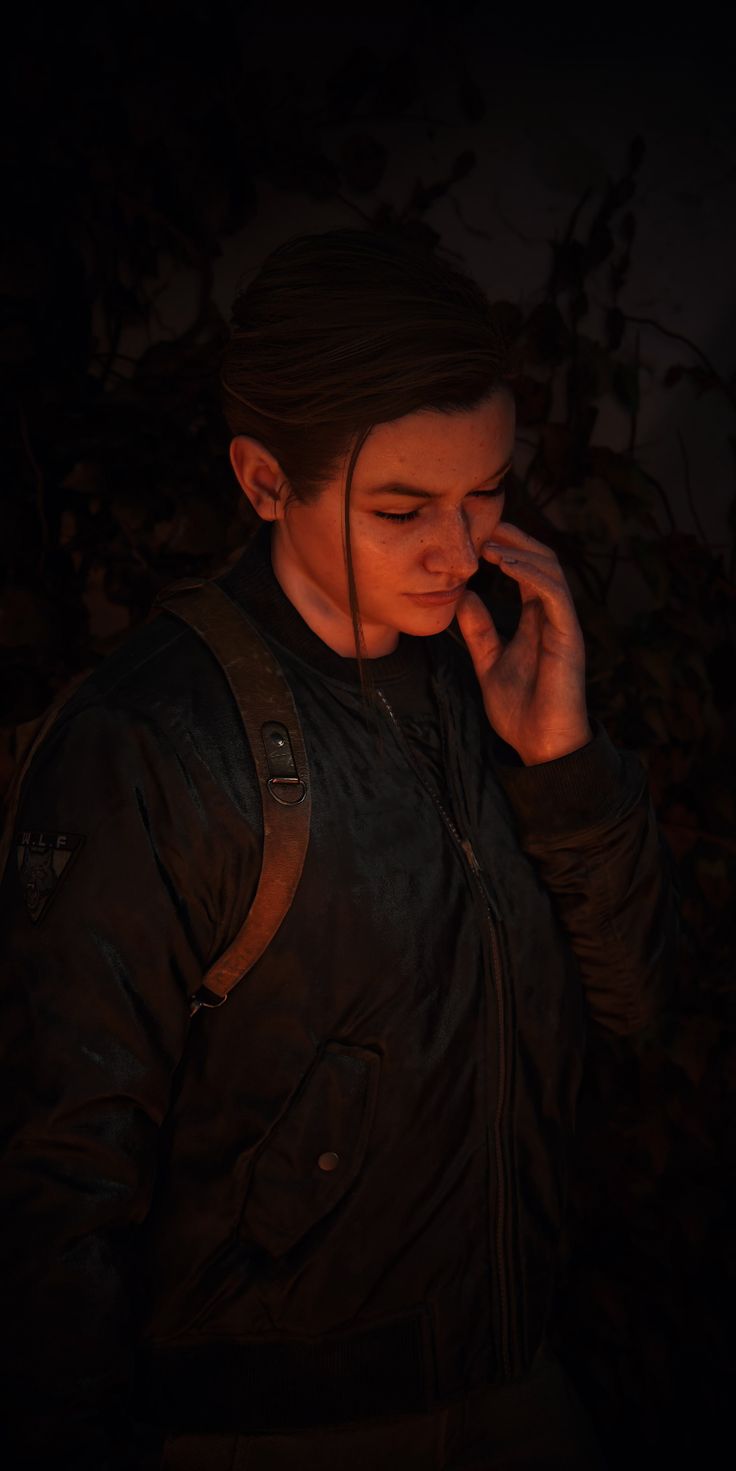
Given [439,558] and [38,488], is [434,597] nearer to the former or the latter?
[439,558]

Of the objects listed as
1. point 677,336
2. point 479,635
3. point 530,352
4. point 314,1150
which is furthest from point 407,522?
point 677,336

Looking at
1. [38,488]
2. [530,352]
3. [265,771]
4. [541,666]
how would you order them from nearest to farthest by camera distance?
[265,771] → [541,666] → [38,488] → [530,352]

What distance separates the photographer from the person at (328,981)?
1168 millimetres

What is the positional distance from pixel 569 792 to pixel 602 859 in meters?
0.09

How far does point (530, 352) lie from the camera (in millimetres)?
2379

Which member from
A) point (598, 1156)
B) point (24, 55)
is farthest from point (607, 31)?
point (598, 1156)

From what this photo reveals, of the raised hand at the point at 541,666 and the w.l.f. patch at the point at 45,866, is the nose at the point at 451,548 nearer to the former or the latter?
the raised hand at the point at 541,666

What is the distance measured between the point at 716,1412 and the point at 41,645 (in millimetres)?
1829

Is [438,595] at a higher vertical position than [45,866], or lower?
higher

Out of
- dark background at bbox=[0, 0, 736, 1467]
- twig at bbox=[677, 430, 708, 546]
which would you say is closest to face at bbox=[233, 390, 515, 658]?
dark background at bbox=[0, 0, 736, 1467]

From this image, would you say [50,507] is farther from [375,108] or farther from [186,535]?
[375,108]

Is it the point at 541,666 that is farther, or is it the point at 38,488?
the point at 38,488

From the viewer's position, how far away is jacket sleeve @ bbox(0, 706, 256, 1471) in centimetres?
112

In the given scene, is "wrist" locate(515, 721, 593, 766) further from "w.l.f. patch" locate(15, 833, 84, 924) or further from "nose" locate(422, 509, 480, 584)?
"w.l.f. patch" locate(15, 833, 84, 924)
